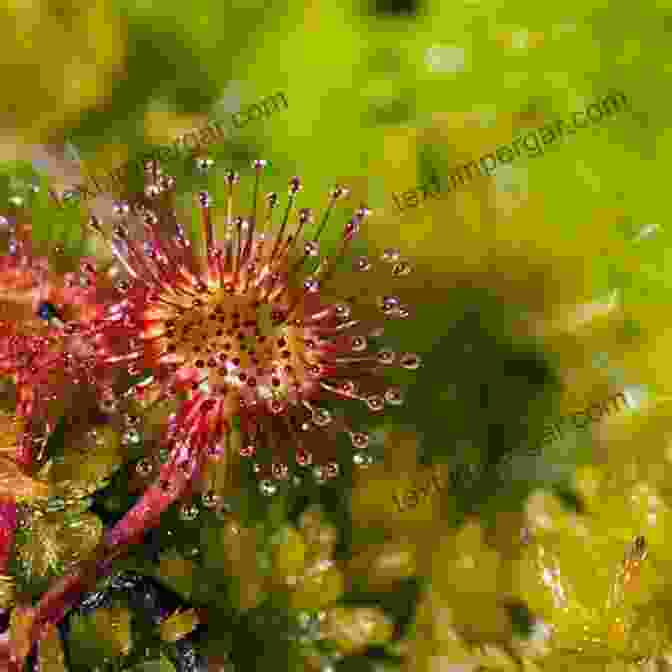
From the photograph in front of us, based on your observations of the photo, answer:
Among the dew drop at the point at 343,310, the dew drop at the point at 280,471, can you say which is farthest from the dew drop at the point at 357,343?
the dew drop at the point at 280,471

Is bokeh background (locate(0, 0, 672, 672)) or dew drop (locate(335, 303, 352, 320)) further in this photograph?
bokeh background (locate(0, 0, 672, 672))

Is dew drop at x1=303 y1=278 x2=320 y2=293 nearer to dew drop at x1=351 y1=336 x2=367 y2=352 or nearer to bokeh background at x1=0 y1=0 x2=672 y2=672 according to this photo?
dew drop at x1=351 y1=336 x2=367 y2=352

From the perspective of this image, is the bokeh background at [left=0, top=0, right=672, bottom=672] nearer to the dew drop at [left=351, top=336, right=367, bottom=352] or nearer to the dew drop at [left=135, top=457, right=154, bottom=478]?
the dew drop at [left=351, top=336, right=367, bottom=352]

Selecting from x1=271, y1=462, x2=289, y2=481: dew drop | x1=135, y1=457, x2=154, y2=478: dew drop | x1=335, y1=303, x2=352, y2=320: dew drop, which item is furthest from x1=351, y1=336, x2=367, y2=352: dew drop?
x1=135, y1=457, x2=154, y2=478: dew drop

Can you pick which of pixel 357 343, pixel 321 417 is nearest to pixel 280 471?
pixel 321 417

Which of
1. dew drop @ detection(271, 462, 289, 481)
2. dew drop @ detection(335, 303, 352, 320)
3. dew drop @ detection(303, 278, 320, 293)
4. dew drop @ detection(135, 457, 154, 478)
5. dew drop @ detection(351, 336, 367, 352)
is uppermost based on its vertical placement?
dew drop @ detection(303, 278, 320, 293)

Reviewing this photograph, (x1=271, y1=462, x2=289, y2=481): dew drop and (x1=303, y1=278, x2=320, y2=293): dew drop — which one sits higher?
(x1=303, y1=278, x2=320, y2=293): dew drop

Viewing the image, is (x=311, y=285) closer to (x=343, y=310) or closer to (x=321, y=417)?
(x=343, y=310)

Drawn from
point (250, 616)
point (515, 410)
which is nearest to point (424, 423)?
point (515, 410)
